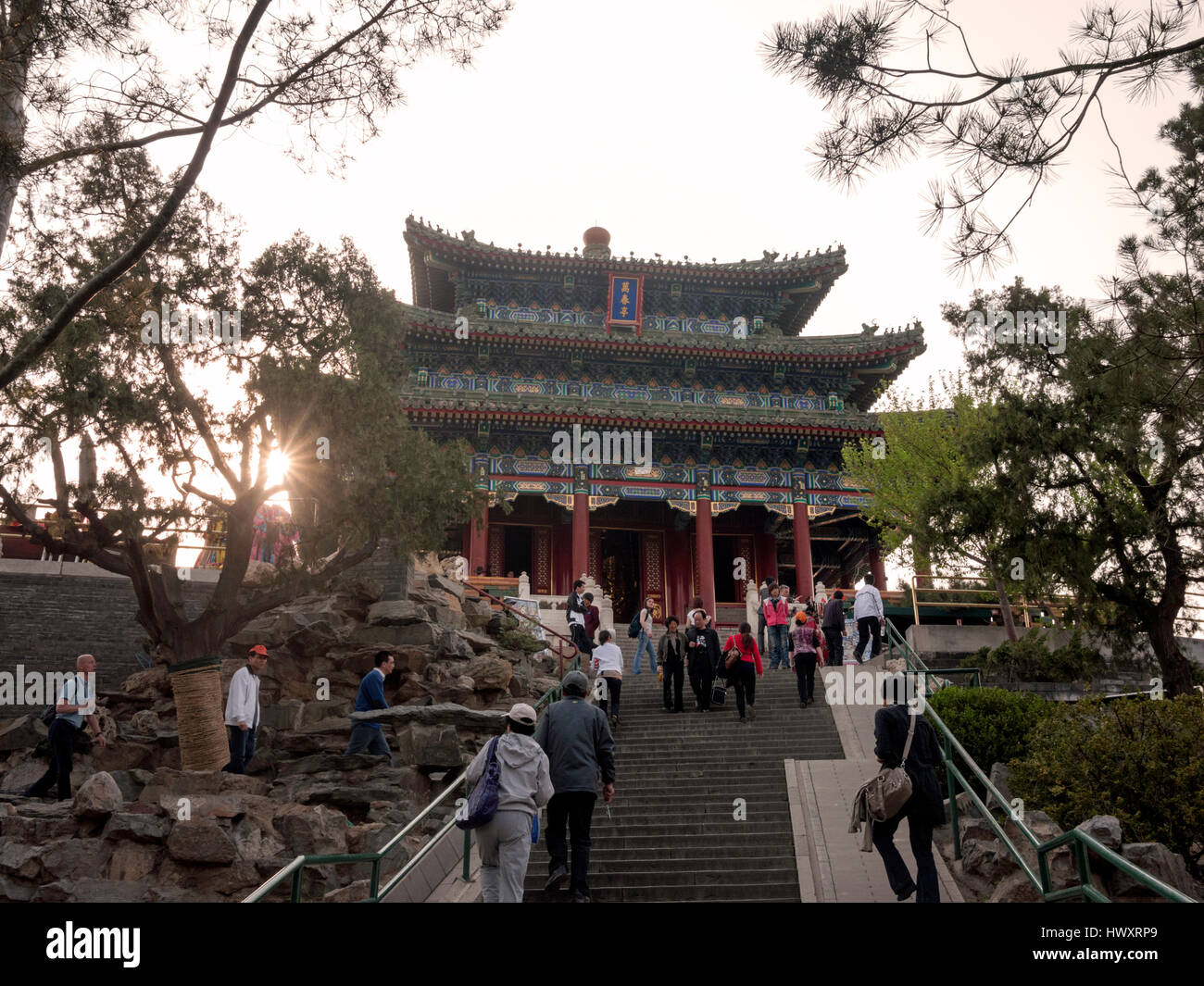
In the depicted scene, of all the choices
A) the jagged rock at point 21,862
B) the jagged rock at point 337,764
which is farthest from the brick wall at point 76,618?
the jagged rock at point 21,862

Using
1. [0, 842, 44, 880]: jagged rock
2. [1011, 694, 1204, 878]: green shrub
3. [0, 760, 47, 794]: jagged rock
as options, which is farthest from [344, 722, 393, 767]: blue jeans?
[1011, 694, 1204, 878]: green shrub

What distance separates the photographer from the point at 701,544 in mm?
25594

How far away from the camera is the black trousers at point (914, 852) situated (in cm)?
662

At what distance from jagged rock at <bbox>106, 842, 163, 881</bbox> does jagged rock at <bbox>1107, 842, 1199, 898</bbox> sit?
27.3ft

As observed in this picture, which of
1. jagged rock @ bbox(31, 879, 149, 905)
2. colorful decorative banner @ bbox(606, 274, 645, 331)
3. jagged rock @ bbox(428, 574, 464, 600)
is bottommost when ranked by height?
jagged rock @ bbox(31, 879, 149, 905)

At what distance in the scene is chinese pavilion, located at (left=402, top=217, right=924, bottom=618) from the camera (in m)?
25.9

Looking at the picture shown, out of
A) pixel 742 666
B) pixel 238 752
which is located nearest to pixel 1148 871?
pixel 742 666

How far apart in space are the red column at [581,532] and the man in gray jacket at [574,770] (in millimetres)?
16681

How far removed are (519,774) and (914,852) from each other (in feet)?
9.21

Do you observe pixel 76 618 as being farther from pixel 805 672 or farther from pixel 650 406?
pixel 650 406

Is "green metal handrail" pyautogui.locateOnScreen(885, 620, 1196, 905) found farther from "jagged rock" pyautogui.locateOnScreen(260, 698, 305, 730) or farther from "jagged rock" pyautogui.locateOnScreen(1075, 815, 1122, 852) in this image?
"jagged rock" pyautogui.locateOnScreen(260, 698, 305, 730)

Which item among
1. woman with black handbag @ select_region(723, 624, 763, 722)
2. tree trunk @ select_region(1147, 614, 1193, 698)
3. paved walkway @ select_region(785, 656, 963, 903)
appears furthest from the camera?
woman with black handbag @ select_region(723, 624, 763, 722)
